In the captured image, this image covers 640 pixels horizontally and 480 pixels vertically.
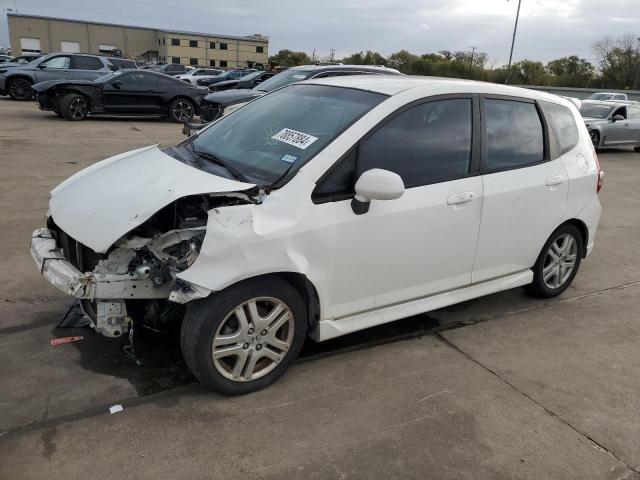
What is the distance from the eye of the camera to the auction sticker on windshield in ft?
10.9

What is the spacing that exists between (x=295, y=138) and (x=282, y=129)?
231 mm

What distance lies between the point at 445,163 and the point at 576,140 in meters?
1.60

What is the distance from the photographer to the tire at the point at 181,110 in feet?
51.5

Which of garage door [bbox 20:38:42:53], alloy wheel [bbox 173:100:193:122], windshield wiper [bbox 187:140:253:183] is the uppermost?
garage door [bbox 20:38:42:53]

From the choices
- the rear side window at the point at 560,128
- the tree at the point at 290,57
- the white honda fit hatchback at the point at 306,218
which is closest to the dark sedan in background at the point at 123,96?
the white honda fit hatchback at the point at 306,218

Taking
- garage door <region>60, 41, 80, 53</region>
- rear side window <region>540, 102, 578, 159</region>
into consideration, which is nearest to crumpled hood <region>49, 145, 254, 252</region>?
rear side window <region>540, 102, 578, 159</region>

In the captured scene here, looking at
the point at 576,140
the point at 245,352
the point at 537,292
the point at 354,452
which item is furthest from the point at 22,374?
the point at 576,140

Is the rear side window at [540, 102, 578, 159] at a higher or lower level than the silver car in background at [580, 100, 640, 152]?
higher

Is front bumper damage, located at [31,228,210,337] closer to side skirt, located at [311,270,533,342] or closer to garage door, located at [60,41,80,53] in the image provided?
side skirt, located at [311,270,533,342]

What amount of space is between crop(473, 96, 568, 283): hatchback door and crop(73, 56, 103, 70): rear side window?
16485mm

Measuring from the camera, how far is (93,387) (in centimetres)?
315

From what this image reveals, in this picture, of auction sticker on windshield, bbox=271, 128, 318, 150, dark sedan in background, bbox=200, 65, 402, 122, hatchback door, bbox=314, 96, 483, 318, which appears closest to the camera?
hatchback door, bbox=314, 96, 483, 318

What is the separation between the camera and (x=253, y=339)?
307 centimetres

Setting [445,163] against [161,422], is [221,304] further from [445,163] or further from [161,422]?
[445,163]
